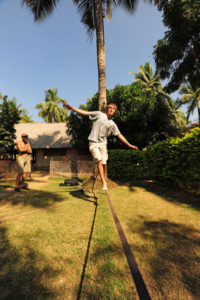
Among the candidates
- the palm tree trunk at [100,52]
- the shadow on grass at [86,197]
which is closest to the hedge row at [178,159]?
the shadow on grass at [86,197]

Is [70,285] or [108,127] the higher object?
[108,127]

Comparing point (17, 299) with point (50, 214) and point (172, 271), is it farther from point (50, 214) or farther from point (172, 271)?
point (50, 214)

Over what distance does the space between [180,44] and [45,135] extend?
20.5 meters

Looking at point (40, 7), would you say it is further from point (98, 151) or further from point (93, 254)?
point (93, 254)

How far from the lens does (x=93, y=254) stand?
72.7 inches

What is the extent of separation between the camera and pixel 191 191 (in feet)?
17.1

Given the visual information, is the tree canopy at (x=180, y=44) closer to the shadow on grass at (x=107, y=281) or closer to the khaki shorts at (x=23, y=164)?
the khaki shorts at (x=23, y=164)

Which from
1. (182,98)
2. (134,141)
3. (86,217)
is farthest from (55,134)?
(182,98)

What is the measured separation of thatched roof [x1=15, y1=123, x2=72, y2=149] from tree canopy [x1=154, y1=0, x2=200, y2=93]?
48.8 feet

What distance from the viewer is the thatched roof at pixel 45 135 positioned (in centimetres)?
2154

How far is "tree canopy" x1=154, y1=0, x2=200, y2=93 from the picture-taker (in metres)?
12.3

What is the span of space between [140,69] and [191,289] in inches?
1447

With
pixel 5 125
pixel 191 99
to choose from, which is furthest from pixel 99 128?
pixel 191 99

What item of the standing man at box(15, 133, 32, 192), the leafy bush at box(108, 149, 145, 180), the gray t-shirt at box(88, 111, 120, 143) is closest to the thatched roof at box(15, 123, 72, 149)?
the leafy bush at box(108, 149, 145, 180)
